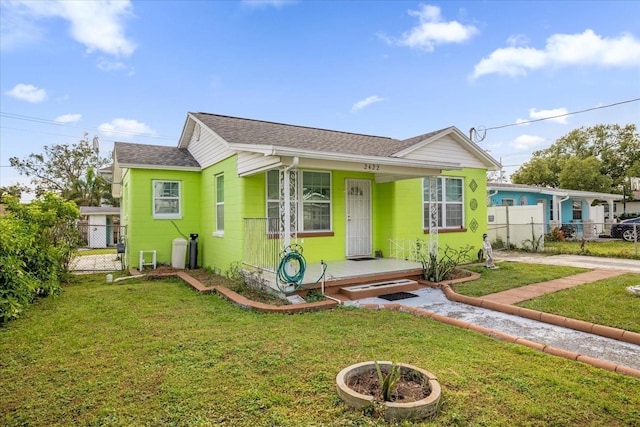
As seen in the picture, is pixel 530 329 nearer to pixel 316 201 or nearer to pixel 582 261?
pixel 316 201

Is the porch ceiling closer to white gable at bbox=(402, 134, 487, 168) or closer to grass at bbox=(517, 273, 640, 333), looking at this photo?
white gable at bbox=(402, 134, 487, 168)

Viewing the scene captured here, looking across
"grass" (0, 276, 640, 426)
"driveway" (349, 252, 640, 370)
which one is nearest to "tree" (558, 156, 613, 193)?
"driveway" (349, 252, 640, 370)

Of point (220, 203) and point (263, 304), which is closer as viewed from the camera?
point (263, 304)

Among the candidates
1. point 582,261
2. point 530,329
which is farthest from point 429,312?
point 582,261

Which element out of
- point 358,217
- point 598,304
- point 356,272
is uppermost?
point 358,217

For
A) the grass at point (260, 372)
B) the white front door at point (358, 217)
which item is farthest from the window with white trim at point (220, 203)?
the grass at point (260, 372)

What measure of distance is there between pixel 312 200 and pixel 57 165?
106ft

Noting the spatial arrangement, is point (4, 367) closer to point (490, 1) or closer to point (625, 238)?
point (490, 1)

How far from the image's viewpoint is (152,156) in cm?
1109

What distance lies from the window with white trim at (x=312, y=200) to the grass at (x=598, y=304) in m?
5.08

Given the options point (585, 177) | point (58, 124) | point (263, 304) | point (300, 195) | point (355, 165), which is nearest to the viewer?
point (263, 304)

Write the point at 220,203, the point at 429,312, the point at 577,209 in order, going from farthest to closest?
1. the point at 577,209
2. the point at 220,203
3. the point at 429,312

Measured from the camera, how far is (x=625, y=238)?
59.3 feet

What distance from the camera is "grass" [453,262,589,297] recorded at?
287 inches
